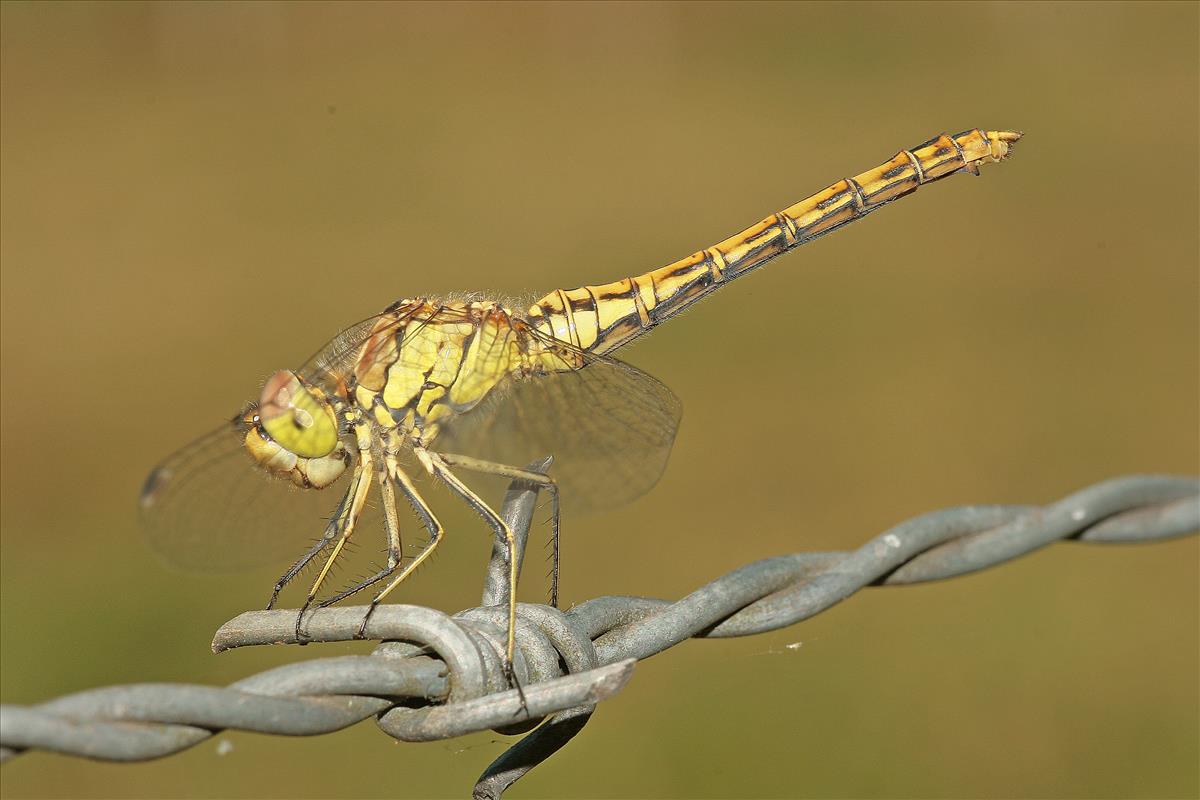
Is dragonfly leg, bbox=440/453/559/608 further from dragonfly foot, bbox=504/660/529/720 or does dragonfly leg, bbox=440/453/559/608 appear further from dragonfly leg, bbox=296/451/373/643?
dragonfly foot, bbox=504/660/529/720

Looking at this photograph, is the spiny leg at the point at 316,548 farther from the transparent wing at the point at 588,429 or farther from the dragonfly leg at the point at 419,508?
the transparent wing at the point at 588,429

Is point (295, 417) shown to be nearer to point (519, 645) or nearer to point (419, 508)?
point (419, 508)

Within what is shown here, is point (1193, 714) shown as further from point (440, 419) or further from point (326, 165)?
point (326, 165)

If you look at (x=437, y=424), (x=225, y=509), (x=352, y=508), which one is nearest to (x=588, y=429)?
(x=437, y=424)

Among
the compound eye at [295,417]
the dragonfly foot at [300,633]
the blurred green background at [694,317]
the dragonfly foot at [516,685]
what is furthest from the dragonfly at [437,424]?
the blurred green background at [694,317]

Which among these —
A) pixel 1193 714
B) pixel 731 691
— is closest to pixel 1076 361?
pixel 1193 714
